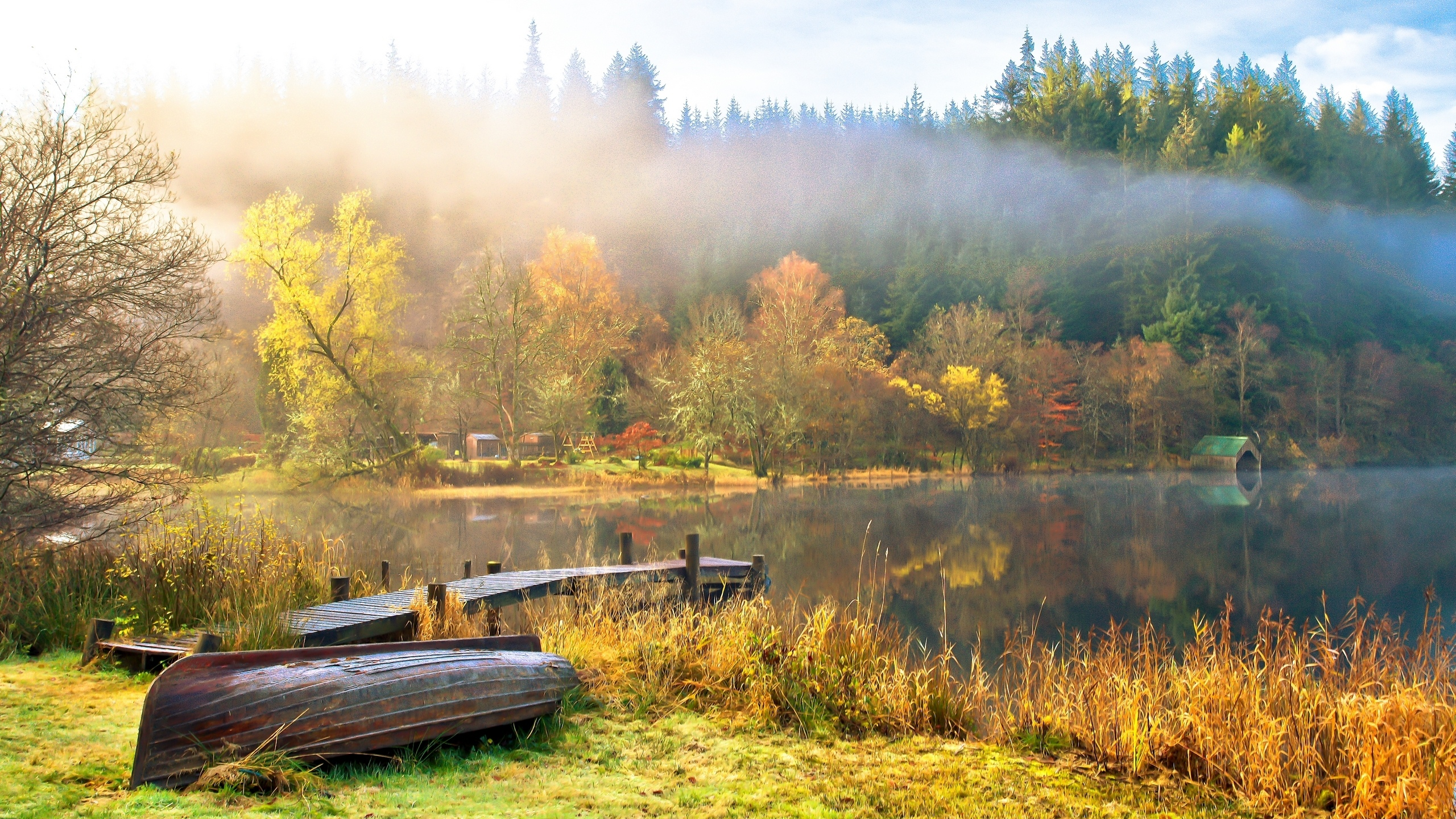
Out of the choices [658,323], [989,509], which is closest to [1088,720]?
[989,509]

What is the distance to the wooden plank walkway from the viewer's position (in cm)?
819

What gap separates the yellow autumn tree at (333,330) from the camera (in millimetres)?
31328

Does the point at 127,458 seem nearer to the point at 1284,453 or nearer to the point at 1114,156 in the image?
the point at 1284,453

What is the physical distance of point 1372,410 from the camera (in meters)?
55.4

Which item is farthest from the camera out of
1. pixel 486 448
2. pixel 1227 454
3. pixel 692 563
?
pixel 1227 454

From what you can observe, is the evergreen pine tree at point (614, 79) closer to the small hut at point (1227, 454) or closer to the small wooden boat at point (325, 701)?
the small hut at point (1227, 454)

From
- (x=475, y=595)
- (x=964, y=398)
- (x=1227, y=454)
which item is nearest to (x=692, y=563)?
(x=475, y=595)

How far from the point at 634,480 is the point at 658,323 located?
77.1 ft

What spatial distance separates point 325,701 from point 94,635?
13.2 ft

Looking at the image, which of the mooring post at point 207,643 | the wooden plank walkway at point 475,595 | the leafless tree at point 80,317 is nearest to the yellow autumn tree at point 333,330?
the wooden plank walkway at point 475,595

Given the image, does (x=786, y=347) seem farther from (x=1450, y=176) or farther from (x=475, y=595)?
(x=1450, y=176)

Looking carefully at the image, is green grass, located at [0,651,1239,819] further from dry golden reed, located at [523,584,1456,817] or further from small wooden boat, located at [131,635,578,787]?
dry golden reed, located at [523,584,1456,817]

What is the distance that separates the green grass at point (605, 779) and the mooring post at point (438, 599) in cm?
261

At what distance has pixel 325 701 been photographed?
4992 millimetres
